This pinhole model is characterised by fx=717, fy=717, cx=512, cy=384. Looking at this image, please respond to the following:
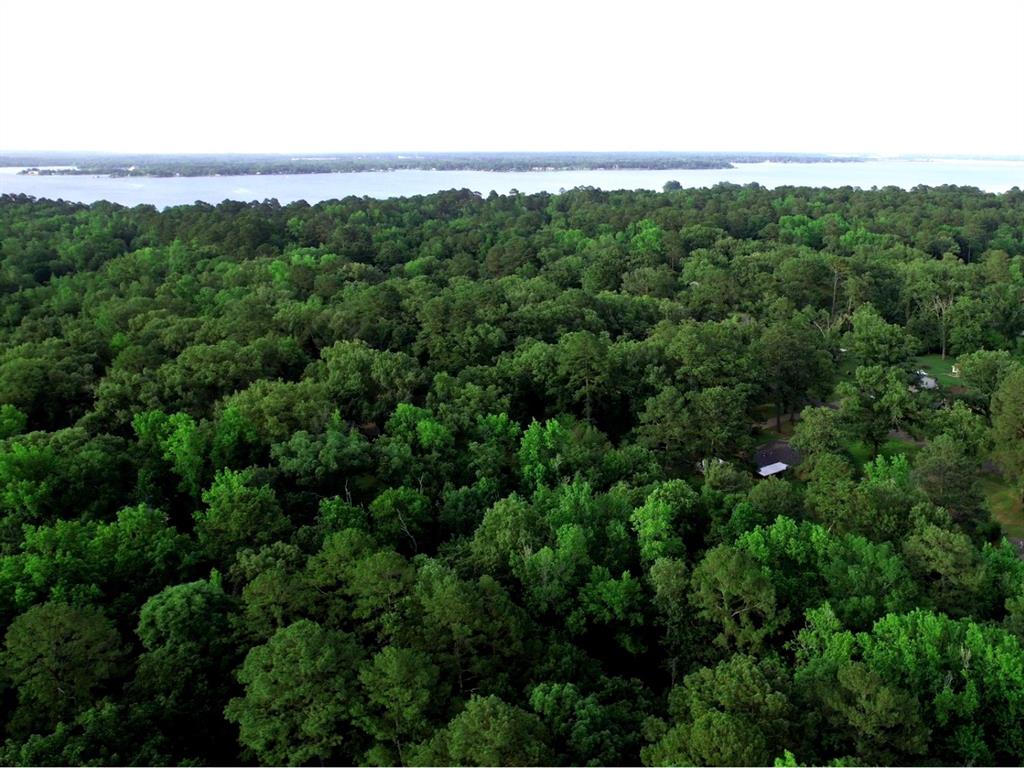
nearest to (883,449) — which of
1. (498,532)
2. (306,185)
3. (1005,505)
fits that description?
(1005,505)

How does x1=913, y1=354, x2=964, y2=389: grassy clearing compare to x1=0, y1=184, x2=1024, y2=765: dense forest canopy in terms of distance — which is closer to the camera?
x1=0, y1=184, x2=1024, y2=765: dense forest canopy

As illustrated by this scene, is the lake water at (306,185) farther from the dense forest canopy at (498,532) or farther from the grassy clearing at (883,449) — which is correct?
the grassy clearing at (883,449)

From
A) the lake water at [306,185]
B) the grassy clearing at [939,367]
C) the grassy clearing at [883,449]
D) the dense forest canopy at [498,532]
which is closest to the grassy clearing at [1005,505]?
the dense forest canopy at [498,532]

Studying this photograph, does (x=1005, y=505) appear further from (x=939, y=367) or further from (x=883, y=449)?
(x=939, y=367)

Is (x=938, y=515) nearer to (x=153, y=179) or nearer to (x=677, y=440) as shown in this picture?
(x=677, y=440)

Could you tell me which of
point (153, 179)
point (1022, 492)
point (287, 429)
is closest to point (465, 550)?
point (287, 429)

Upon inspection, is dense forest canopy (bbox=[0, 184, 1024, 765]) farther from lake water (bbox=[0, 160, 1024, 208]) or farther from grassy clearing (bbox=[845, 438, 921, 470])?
lake water (bbox=[0, 160, 1024, 208])

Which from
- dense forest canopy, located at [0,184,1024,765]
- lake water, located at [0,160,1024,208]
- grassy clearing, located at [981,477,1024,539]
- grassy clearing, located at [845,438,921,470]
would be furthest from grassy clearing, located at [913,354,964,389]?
lake water, located at [0,160,1024,208]
